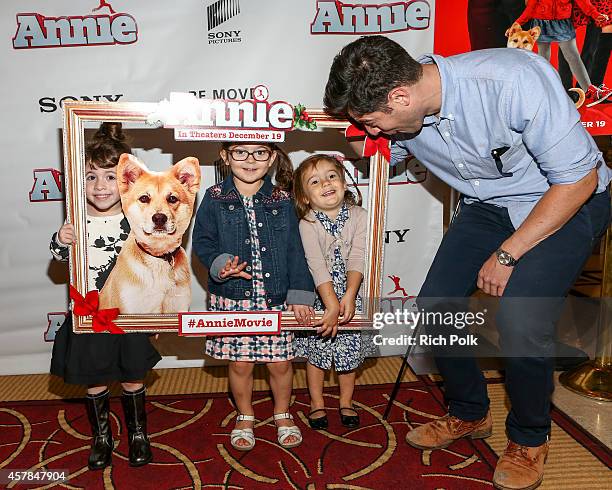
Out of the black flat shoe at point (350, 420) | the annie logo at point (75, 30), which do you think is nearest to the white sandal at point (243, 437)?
the black flat shoe at point (350, 420)

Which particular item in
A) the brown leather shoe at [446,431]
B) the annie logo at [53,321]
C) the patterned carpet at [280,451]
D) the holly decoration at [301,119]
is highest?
the holly decoration at [301,119]

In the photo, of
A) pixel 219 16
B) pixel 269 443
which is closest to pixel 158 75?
pixel 219 16

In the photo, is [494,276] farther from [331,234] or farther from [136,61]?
[136,61]

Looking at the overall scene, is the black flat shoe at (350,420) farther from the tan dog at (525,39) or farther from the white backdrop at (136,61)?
the tan dog at (525,39)

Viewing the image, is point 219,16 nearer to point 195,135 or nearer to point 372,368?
point 195,135

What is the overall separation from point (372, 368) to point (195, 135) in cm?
168

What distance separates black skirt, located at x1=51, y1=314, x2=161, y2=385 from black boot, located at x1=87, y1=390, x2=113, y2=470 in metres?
0.09

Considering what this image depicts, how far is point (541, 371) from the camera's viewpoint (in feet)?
7.24

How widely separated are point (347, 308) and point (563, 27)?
1598mm

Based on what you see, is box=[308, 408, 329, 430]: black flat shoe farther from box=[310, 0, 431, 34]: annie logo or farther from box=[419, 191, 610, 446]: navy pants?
box=[310, 0, 431, 34]: annie logo

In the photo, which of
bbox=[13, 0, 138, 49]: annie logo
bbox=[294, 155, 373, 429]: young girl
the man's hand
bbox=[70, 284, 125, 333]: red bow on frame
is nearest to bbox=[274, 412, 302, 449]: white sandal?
bbox=[294, 155, 373, 429]: young girl

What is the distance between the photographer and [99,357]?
2.45 m

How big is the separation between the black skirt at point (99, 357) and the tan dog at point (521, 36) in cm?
209

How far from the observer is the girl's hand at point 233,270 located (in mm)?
2451
